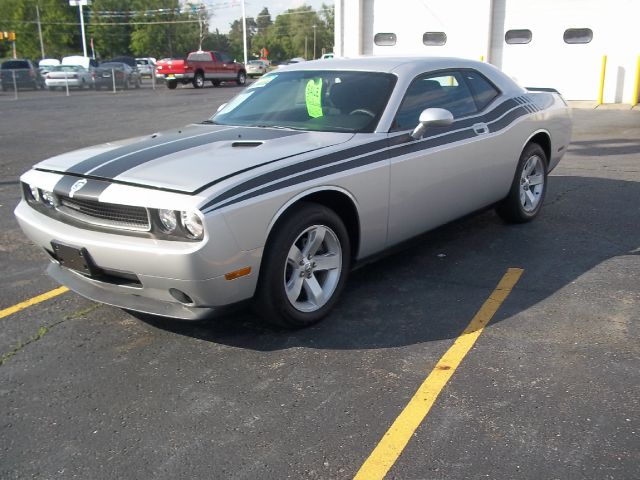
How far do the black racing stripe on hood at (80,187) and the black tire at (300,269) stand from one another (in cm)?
98

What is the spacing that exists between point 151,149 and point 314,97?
1.37m

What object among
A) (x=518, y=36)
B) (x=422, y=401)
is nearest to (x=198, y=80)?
(x=518, y=36)

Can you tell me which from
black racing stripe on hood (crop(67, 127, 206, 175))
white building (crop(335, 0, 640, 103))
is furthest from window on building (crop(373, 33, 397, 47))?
black racing stripe on hood (crop(67, 127, 206, 175))

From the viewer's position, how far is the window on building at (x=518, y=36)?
19.6m

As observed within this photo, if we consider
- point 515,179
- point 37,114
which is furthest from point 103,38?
A: point 515,179

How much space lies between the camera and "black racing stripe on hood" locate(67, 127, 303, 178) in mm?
3744

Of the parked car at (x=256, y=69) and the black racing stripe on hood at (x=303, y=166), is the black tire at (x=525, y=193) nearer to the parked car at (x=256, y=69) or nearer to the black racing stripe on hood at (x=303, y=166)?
the black racing stripe on hood at (x=303, y=166)

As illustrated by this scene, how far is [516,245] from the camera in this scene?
18.6ft

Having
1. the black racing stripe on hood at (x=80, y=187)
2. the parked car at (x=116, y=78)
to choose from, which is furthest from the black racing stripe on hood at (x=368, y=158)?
the parked car at (x=116, y=78)

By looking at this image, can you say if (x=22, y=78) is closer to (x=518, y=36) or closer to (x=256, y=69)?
(x=256, y=69)

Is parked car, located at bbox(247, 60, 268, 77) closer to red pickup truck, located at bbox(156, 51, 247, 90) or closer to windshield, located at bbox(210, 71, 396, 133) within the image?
red pickup truck, located at bbox(156, 51, 247, 90)

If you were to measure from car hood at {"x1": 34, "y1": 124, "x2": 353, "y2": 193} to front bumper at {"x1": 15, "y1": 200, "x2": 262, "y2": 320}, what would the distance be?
1.04 ft

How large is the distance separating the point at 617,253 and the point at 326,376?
124 inches

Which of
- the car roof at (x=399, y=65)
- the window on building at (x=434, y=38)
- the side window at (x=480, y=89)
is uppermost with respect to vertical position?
the window on building at (x=434, y=38)
